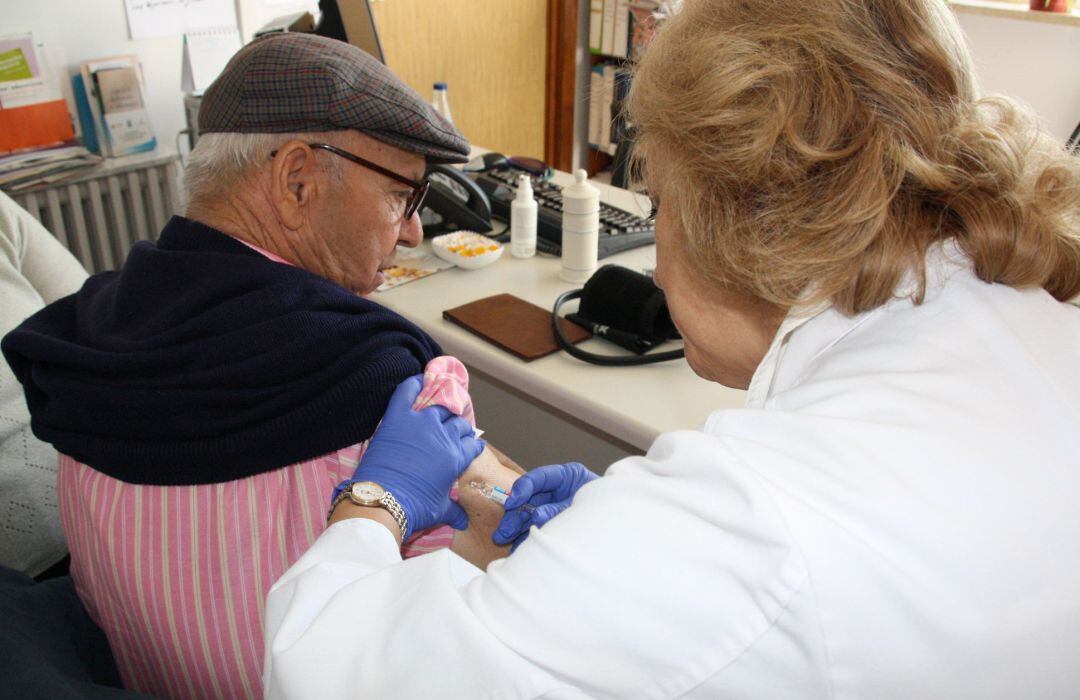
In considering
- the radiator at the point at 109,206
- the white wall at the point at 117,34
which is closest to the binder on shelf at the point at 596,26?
the white wall at the point at 117,34

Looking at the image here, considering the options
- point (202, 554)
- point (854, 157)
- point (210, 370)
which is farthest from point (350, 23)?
point (854, 157)

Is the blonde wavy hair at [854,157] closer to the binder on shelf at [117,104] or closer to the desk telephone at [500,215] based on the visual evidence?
the desk telephone at [500,215]

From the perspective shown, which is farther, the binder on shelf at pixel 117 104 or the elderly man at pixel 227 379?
the binder on shelf at pixel 117 104

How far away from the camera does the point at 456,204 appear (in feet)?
6.13

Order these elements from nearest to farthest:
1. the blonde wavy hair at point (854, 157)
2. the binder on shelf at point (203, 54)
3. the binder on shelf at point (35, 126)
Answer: the blonde wavy hair at point (854, 157) → the binder on shelf at point (35, 126) → the binder on shelf at point (203, 54)

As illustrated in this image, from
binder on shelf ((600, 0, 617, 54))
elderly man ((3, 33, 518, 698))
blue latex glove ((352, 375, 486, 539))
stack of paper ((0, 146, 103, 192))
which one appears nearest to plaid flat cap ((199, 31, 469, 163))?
elderly man ((3, 33, 518, 698))

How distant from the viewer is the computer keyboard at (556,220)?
5.93ft

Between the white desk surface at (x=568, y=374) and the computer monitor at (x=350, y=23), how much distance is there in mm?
682

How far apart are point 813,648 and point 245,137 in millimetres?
867

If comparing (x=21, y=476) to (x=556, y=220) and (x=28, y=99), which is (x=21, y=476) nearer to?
(x=556, y=220)

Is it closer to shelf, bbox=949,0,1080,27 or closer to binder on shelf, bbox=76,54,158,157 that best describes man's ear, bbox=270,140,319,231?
binder on shelf, bbox=76,54,158,157

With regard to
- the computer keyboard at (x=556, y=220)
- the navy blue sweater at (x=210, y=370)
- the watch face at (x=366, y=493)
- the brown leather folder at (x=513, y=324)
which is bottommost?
the brown leather folder at (x=513, y=324)

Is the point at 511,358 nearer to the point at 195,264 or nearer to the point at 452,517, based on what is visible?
the point at 452,517

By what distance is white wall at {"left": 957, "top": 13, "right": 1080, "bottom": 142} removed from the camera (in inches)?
103
